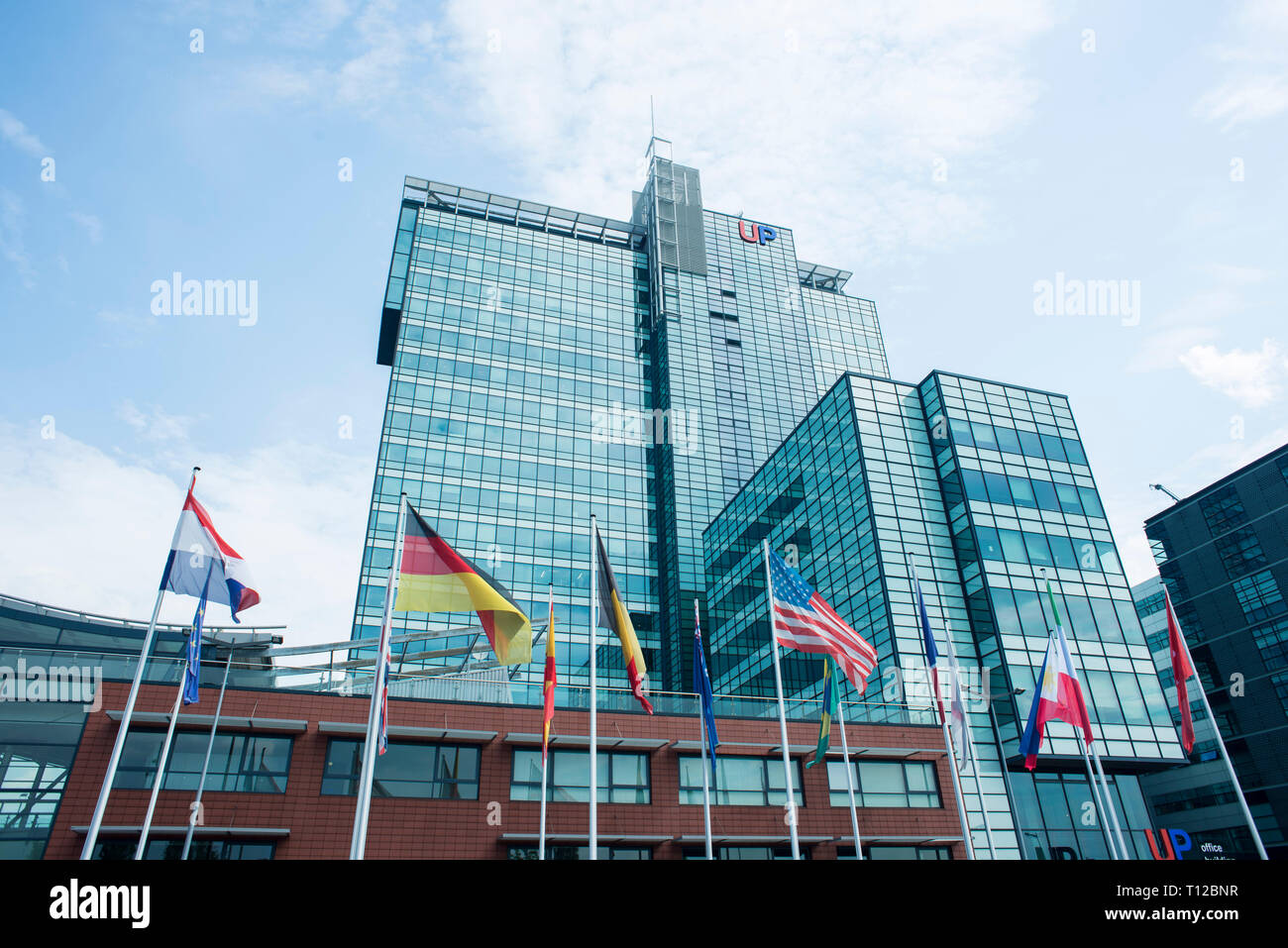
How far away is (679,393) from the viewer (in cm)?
8169

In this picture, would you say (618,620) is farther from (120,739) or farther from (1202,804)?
(1202,804)

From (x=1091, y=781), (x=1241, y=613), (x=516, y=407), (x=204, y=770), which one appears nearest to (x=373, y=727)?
(x=204, y=770)

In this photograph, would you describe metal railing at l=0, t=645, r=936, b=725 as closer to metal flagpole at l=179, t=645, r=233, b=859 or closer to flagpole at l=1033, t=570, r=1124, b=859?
metal flagpole at l=179, t=645, r=233, b=859

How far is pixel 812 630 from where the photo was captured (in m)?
21.1

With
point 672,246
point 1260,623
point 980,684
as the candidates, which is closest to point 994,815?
point 980,684

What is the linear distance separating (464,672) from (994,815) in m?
25.9

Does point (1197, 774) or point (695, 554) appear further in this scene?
point (695, 554)

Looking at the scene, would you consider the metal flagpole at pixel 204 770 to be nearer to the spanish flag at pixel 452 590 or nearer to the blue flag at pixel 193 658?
the blue flag at pixel 193 658

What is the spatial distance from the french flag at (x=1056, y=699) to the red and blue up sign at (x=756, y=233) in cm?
8225

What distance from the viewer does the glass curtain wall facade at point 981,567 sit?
3866cm

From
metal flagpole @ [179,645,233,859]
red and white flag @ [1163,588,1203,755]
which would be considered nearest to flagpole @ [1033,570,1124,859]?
red and white flag @ [1163,588,1203,755]

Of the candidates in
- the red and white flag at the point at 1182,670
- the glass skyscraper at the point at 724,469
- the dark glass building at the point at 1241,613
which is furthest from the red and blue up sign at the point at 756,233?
the red and white flag at the point at 1182,670
